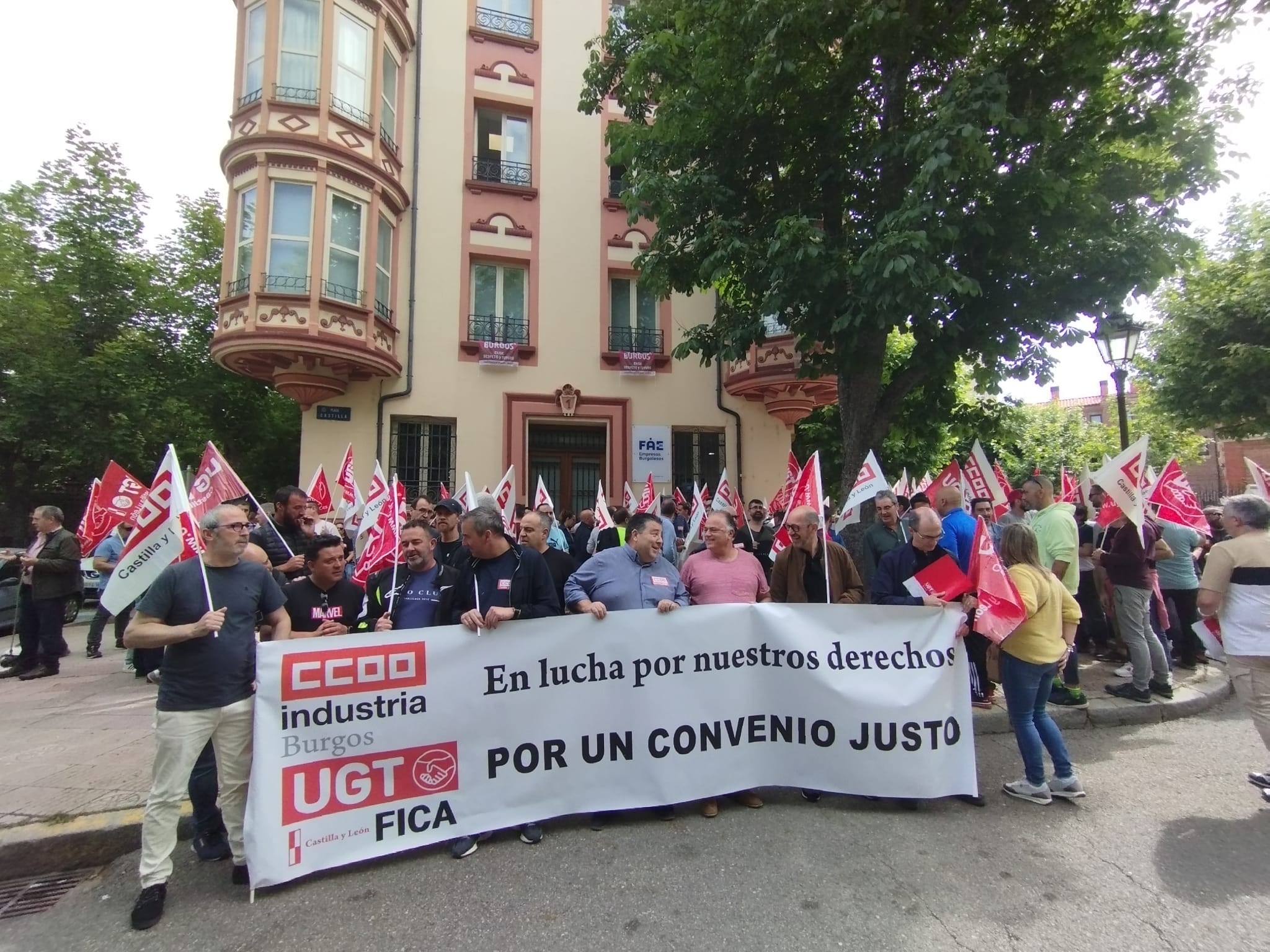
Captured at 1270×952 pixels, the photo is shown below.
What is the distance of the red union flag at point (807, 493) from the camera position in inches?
206

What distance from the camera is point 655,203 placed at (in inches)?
374

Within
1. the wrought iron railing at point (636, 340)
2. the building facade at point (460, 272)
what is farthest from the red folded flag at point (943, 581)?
the wrought iron railing at point (636, 340)

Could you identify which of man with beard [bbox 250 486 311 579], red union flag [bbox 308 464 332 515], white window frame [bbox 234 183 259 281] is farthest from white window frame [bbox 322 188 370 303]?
man with beard [bbox 250 486 311 579]

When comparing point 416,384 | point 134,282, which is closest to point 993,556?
point 416,384

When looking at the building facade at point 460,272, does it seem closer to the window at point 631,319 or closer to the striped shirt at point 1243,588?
the window at point 631,319

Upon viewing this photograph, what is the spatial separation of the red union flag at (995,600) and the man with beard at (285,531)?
525cm

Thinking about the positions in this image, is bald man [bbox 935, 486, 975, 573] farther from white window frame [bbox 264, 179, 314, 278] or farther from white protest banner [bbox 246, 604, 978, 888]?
white window frame [bbox 264, 179, 314, 278]

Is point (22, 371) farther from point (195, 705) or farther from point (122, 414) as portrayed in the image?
point (195, 705)

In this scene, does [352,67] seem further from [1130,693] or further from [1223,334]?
[1223,334]

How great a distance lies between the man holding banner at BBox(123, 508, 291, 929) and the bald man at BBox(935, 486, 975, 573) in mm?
5105

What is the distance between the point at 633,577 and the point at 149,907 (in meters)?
2.93

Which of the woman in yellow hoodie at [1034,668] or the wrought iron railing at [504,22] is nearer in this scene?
the woman in yellow hoodie at [1034,668]

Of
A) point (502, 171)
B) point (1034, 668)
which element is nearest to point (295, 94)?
point (502, 171)

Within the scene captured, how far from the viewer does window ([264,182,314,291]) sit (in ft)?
40.7
